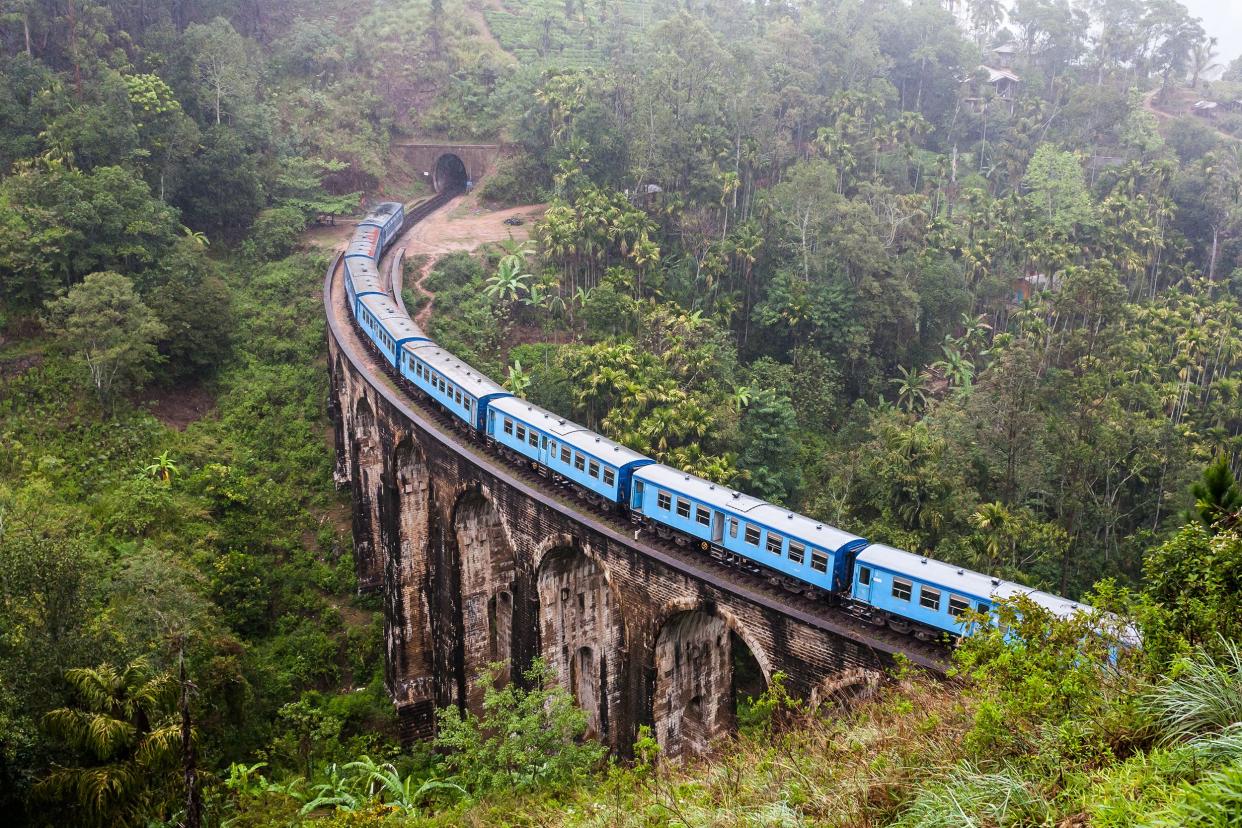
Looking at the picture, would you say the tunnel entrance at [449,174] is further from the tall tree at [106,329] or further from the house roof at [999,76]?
the house roof at [999,76]

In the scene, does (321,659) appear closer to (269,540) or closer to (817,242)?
(269,540)

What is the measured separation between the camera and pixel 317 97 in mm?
66438

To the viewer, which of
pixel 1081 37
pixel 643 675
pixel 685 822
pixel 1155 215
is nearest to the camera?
pixel 685 822

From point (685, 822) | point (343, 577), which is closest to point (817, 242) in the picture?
point (343, 577)

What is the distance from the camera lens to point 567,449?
26188 mm

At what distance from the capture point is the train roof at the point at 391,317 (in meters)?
36.2

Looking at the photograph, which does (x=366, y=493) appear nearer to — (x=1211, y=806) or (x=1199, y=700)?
(x=1199, y=700)

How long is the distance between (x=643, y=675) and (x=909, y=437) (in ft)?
60.4

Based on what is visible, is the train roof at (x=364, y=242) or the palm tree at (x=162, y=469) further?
the train roof at (x=364, y=242)

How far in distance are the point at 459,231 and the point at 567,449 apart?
125ft

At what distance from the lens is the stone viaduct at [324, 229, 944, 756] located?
1973 cm

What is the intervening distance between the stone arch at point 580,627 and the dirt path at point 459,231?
28.5 m

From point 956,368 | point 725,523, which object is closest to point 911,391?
point 956,368

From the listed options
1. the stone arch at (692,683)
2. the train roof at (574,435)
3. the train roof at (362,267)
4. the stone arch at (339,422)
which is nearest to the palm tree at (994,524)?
the stone arch at (692,683)
